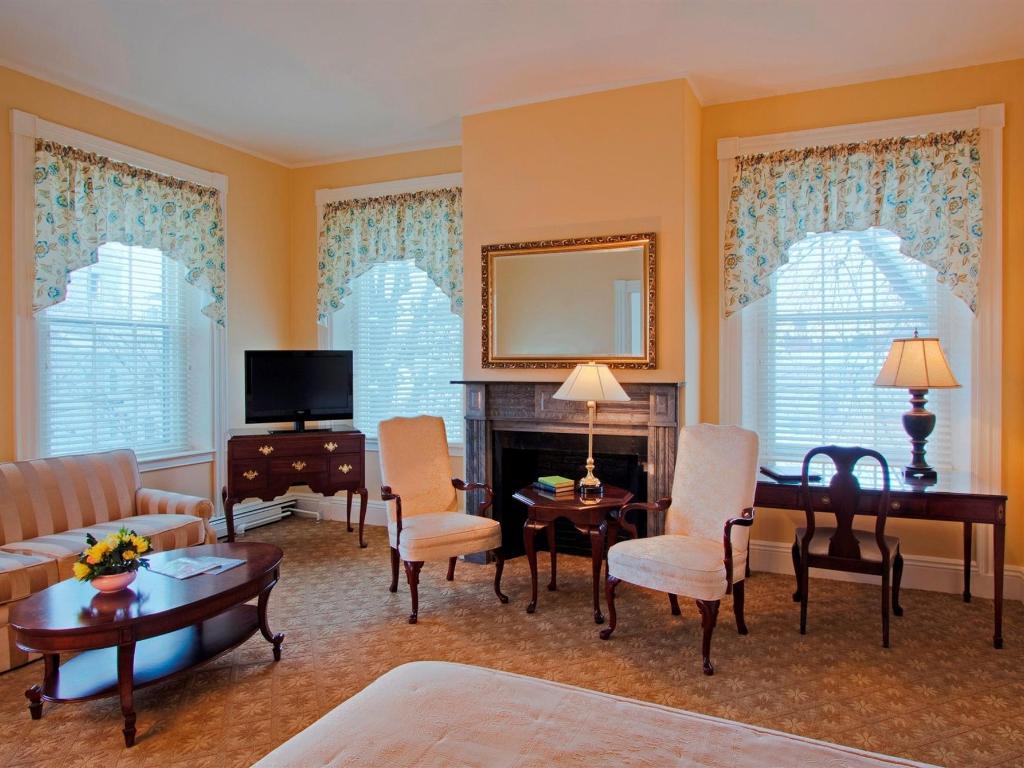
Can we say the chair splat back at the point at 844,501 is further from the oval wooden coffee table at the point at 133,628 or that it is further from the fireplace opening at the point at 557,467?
the oval wooden coffee table at the point at 133,628

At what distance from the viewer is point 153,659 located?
2625mm

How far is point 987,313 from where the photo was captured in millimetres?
3689

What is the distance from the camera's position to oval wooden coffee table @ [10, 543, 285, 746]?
2291 mm

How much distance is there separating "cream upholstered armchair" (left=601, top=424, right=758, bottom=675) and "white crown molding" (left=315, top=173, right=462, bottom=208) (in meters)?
2.85

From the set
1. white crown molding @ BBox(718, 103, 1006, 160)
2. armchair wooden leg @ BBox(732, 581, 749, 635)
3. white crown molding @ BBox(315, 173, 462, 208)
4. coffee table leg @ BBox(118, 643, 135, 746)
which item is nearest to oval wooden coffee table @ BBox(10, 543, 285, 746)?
coffee table leg @ BBox(118, 643, 135, 746)

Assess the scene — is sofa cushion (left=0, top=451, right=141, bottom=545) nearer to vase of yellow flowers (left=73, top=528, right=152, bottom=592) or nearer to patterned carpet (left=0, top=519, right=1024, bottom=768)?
patterned carpet (left=0, top=519, right=1024, bottom=768)

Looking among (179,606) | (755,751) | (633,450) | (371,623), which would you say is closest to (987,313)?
(633,450)

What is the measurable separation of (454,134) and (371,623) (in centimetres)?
357

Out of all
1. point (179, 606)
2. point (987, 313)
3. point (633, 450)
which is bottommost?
point (179, 606)

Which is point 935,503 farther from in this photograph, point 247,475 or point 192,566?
point 247,475

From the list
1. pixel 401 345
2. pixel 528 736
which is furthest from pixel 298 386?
pixel 528 736

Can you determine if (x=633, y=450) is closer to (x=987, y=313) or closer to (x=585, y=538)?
(x=585, y=538)

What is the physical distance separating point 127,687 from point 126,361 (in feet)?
9.15

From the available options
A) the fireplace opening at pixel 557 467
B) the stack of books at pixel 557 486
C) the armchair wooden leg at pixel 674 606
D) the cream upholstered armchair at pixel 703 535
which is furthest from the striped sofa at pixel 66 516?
the armchair wooden leg at pixel 674 606
